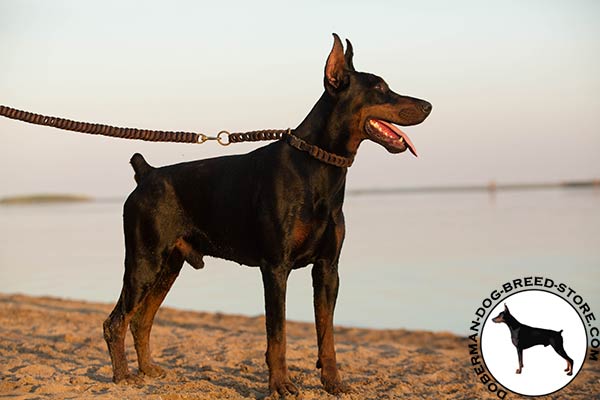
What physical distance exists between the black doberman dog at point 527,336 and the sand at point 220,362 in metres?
0.44

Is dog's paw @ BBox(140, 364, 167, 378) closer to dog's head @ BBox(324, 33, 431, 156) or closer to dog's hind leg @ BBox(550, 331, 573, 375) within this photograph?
dog's head @ BBox(324, 33, 431, 156)

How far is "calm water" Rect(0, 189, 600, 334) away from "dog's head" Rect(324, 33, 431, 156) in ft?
18.7

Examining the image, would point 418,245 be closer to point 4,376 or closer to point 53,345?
point 53,345

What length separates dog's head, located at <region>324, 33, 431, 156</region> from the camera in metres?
4.81

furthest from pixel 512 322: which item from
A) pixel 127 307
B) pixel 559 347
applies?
pixel 127 307

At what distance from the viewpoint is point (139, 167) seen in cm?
591

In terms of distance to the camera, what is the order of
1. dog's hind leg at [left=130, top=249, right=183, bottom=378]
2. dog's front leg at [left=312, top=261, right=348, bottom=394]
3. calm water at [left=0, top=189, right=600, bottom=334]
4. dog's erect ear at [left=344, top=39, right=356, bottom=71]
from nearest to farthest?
dog's erect ear at [left=344, top=39, right=356, bottom=71] → dog's front leg at [left=312, top=261, right=348, bottom=394] → dog's hind leg at [left=130, top=249, right=183, bottom=378] → calm water at [left=0, top=189, right=600, bottom=334]

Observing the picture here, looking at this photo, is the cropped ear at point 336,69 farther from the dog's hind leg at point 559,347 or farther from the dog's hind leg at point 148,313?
the dog's hind leg at point 559,347

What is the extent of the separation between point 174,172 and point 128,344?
3458mm

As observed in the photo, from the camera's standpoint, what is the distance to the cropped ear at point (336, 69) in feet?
15.9

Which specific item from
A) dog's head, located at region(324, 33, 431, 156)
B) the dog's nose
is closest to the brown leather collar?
dog's head, located at region(324, 33, 431, 156)

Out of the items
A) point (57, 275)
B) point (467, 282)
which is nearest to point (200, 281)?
point (57, 275)

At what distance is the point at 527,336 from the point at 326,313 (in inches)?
59.6

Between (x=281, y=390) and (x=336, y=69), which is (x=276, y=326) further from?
(x=336, y=69)
